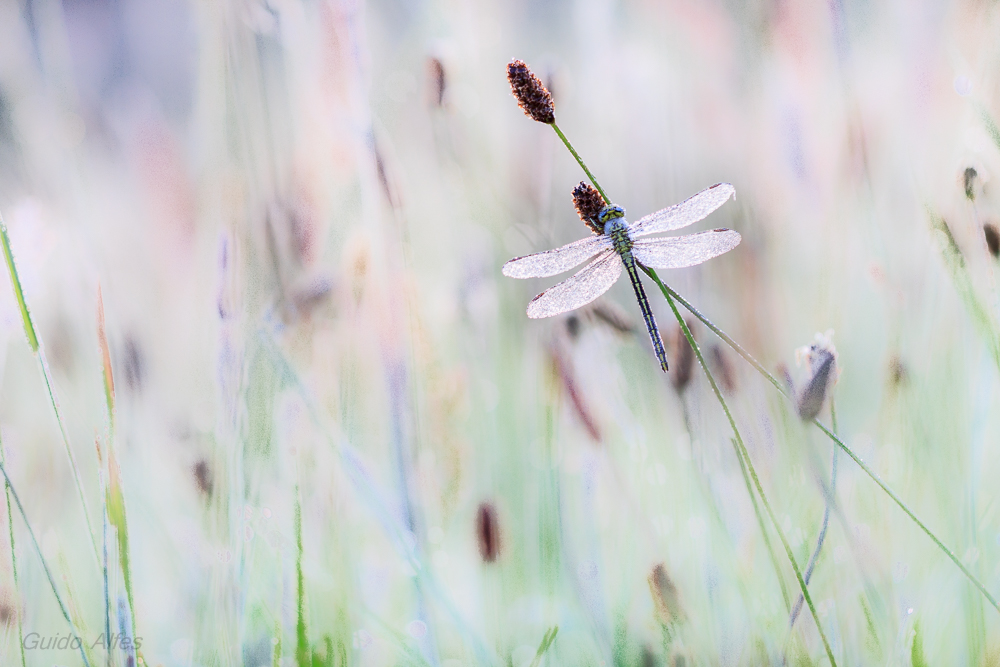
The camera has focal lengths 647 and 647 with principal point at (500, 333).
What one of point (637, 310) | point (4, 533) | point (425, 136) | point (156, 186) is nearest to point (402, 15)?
point (425, 136)

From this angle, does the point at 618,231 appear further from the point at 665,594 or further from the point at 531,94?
the point at 665,594

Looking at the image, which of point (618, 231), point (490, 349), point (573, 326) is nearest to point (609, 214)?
point (618, 231)

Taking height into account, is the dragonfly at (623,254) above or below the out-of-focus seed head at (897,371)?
above

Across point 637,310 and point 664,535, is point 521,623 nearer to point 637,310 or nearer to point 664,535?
point 664,535

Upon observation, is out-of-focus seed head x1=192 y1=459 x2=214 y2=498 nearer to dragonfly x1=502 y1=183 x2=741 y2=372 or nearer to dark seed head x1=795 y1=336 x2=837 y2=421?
dragonfly x1=502 y1=183 x2=741 y2=372

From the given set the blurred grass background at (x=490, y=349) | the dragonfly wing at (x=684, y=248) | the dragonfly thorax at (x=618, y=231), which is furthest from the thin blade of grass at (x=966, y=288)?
the dragonfly thorax at (x=618, y=231)

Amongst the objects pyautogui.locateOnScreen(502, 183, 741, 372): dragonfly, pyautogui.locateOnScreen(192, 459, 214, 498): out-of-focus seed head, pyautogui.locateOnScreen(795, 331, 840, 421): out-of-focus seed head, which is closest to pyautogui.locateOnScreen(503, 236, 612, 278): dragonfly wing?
pyautogui.locateOnScreen(502, 183, 741, 372): dragonfly

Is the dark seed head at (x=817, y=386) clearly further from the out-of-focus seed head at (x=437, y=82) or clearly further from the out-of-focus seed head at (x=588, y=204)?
the out-of-focus seed head at (x=437, y=82)
